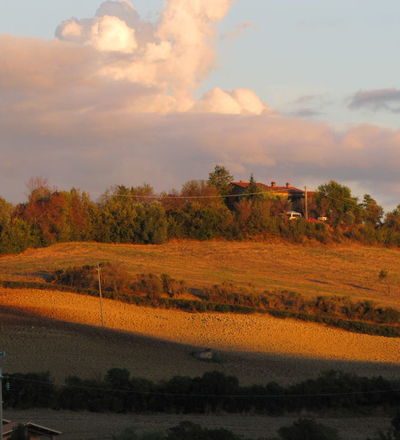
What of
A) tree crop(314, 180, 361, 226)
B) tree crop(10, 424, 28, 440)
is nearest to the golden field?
tree crop(10, 424, 28, 440)

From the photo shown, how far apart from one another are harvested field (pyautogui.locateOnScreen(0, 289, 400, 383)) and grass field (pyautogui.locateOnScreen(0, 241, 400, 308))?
7.92 meters

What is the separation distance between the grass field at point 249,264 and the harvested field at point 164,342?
7920 mm

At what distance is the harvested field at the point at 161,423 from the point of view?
2362 centimetres

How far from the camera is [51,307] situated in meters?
43.2

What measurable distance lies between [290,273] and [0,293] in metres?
22.7

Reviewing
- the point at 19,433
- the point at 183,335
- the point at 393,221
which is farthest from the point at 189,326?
the point at 393,221

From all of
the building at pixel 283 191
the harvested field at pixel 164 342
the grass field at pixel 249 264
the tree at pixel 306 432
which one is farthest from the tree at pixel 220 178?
the tree at pixel 306 432

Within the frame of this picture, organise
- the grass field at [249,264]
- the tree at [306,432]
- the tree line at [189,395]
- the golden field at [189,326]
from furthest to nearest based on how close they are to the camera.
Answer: the grass field at [249,264] → the golden field at [189,326] → the tree line at [189,395] → the tree at [306,432]

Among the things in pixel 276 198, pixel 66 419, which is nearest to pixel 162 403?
pixel 66 419

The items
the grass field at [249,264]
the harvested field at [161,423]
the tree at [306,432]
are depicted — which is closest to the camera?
the tree at [306,432]

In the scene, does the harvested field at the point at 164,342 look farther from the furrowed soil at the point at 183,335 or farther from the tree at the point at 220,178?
the tree at the point at 220,178

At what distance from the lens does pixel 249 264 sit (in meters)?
62.1

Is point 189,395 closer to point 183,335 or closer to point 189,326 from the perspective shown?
point 183,335

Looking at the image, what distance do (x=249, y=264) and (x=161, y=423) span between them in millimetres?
37360
